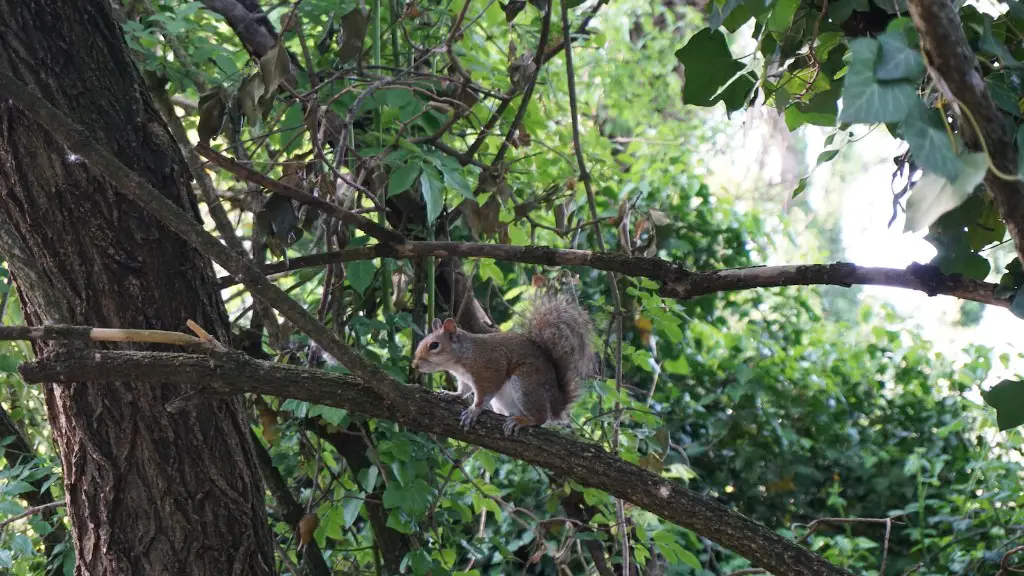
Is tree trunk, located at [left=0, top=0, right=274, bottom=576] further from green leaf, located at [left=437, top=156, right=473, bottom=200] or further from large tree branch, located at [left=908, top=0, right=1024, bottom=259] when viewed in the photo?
large tree branch, located at [left=908, top=0, right=1024, bottom=259]

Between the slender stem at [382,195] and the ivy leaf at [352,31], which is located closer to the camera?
the ivy leaf at [352,31]

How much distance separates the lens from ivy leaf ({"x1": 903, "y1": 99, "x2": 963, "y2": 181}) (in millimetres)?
585

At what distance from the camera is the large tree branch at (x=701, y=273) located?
106 cm

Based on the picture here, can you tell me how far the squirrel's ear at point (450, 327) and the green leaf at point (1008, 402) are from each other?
1.36 meters

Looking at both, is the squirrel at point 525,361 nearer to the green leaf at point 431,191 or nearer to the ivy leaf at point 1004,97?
the green leaf at point 431,191

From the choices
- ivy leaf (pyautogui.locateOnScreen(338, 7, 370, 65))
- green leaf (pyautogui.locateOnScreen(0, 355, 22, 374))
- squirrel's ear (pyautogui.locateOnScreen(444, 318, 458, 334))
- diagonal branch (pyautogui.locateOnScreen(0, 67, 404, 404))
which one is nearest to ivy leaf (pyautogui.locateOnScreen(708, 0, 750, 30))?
diagonal branch (pyautogui.locateOnScreen(0, 67, 404, 404))

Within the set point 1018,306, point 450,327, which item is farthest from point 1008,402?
point 450,327

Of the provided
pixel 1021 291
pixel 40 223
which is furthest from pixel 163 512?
pixel 1021 291

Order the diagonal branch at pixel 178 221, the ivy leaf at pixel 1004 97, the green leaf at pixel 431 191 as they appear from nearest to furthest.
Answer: the ivy leaf at pixel 1004 97 < the diagonal branch at pixel 178 221 < the green leaf at pixel 431 191

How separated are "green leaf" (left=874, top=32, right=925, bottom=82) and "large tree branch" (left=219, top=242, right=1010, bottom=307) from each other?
419mm

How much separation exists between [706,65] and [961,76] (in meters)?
0.39

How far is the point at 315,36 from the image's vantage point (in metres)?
2.48

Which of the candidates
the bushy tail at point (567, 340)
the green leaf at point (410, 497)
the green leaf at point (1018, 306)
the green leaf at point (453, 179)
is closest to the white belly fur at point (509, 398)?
the bushy tail at point (567, 340)

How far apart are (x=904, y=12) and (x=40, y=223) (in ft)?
4.28
